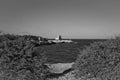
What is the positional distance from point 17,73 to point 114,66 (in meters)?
3.83

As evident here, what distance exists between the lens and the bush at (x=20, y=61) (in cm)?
666

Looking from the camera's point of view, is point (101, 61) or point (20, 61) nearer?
point (20, 61)

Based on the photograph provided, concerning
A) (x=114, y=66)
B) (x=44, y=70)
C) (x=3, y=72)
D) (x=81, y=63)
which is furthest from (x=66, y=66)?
(x=3, y=72)

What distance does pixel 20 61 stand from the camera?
675 cm

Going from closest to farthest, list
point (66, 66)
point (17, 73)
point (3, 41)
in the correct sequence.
→ point (17, 73) → point (3, 41) → point (66, 66)

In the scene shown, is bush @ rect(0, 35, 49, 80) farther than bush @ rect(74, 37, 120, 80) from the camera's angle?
No

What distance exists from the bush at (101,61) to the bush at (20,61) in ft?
5.60

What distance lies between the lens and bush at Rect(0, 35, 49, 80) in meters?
6.66

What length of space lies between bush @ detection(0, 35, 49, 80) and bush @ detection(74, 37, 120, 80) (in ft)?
5.60

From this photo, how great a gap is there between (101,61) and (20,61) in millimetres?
3323

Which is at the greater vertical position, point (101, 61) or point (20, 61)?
point (20, 61)

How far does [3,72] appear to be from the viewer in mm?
6695

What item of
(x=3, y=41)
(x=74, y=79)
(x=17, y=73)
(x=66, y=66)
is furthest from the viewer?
(x=66, y=66)

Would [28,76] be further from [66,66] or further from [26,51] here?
[66,66]
